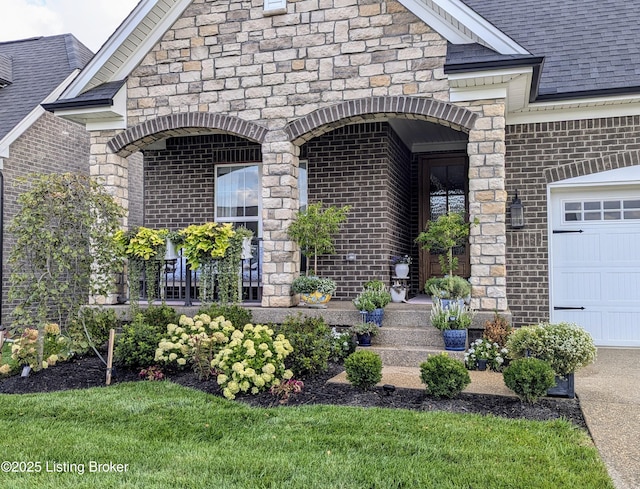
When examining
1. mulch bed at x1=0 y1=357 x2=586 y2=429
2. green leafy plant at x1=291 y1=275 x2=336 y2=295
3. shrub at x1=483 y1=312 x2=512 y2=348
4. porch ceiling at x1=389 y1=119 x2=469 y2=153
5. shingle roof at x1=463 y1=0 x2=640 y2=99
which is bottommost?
mulch bed at x1=0 y1=357 x2=586 y2=429

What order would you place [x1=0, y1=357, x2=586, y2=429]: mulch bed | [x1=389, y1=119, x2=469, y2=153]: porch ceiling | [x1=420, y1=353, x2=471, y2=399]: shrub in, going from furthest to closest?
1. [x1=389, y1=119, x2=469, y2=153]: porch ceiling
2. [x1=420, y1=353, x2=471, y2=399]: shrub
3. [x1=0, y1=357, x2=586, y2=429]: mulch bed

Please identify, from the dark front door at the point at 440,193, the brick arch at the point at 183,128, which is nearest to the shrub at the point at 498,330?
the dark front door at the point at 440,193

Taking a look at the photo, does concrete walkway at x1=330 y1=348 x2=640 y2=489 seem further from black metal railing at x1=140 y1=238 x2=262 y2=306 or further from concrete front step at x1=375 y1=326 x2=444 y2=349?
black metal railing at x1=140 y1=238 x2=262 y2=306

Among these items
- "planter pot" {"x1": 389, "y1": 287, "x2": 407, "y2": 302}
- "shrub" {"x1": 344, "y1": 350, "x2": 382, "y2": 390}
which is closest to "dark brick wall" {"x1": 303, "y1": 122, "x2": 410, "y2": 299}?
"planter pot" {"x1": 389, "y1": 287, "x2": 407, "y2": 302}

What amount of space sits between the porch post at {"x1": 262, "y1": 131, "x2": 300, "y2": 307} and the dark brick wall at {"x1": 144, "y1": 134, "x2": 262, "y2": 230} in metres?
2.08

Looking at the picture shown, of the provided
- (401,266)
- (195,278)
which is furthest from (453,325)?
(195,278)

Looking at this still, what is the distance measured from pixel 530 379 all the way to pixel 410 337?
222 centimetres

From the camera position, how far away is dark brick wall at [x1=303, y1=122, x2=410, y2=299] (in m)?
9.02

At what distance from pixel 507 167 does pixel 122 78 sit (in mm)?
6112

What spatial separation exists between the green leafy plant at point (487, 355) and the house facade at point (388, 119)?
1.87 ft

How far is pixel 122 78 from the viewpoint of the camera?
829 cm

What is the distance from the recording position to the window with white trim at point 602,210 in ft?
27.5

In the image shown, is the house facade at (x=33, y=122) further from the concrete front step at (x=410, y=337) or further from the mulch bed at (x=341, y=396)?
the concrete front step at (x=410, y=337)

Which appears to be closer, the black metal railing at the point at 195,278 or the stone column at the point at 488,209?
the stone column at the point at 488,209
